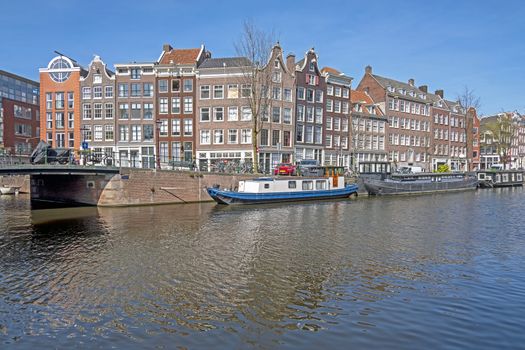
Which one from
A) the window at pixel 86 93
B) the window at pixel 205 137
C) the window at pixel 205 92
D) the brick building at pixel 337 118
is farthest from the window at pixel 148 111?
the brick building at pixel 337 118

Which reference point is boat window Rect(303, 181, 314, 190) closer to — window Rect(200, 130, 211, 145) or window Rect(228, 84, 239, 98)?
window Rect(228, 84, 239, 98)

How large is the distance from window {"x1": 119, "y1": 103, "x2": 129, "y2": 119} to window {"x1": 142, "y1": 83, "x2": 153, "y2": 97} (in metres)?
3.09

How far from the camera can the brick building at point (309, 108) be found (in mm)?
→ 57594

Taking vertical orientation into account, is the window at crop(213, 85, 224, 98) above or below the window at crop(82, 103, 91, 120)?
above

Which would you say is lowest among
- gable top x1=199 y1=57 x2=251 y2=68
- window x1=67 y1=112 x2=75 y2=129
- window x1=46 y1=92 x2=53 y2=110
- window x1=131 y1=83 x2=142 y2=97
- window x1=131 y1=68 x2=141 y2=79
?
window x1=67 y1=112 x2=75 y2=129

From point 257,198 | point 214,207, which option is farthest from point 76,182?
point 257,198

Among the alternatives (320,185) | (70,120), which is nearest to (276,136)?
(320,185)

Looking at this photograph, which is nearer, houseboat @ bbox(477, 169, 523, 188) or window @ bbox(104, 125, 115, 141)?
window @ bbox(104, 125, 115, 141)

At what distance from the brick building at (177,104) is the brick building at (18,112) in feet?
99.8

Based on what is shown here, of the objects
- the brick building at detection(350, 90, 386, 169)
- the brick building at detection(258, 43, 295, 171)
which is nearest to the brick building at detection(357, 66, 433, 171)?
the brick building at detection(350, 90, 386, 169)

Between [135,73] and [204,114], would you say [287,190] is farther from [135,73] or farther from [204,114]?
[135,73]

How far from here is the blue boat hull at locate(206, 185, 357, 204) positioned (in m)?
33.8

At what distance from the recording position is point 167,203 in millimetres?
34875

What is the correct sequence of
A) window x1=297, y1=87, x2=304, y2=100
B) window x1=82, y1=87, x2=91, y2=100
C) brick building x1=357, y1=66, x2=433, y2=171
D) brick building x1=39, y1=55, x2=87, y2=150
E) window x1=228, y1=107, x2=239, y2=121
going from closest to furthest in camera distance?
window x1=228, y1=107, x2=239, y2=121 → window x1=82, y1=87, x2=91, y2=100 → brick building x1=39, y1=55, x2=87, y2=150 → window x1=297, y1=87, x2=304, y2=100 → brick building x1=357, y1=66, x2=433, y2=171
